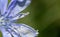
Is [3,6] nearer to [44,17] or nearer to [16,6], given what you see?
[16,6]

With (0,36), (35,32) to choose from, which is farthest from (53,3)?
(0,36)

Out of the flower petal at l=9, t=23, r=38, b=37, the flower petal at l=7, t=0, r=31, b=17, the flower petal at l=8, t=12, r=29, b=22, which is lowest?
the flower petal at l=9, t=23, r=38, b=37

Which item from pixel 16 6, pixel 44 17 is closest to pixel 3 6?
pixel 16 6

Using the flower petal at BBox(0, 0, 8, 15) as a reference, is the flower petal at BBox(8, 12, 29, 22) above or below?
below

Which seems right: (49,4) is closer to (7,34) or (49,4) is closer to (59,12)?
(59,12)
